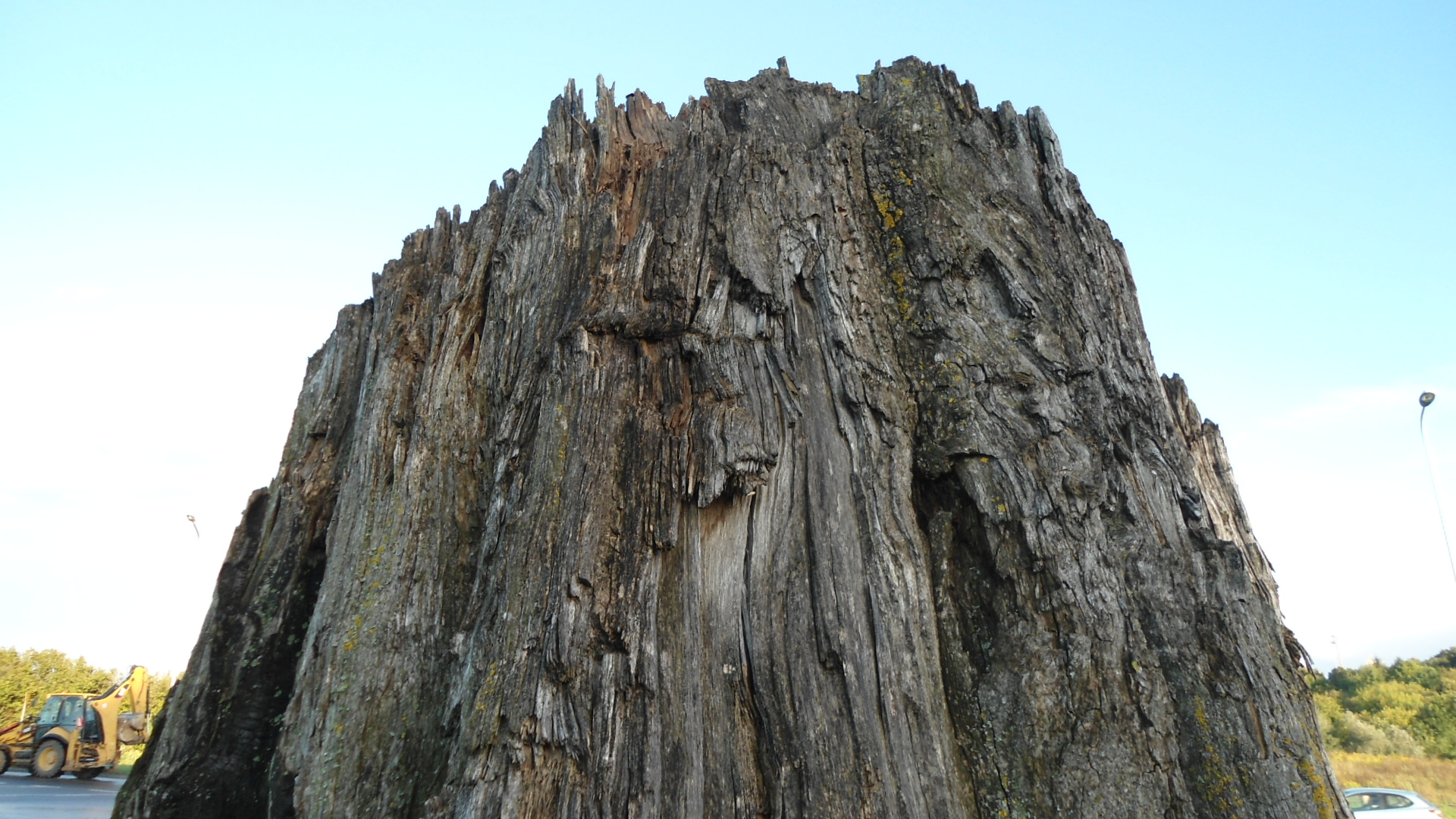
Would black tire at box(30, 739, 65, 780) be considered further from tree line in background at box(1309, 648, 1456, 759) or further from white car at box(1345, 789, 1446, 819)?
tree line in background at box(1309, 648, 1456, 759)

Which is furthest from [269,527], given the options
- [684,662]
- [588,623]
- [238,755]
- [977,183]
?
[977,183]

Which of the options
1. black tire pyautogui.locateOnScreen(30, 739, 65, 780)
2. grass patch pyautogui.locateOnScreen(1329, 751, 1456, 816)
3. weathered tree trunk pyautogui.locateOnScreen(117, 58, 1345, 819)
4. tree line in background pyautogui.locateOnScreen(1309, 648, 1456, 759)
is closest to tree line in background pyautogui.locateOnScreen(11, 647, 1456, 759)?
tree line in background pyautogui.locateOnScreen(1309, 648, 1456, 759)

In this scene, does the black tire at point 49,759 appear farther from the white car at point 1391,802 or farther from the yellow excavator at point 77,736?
the white car at point 1391,802

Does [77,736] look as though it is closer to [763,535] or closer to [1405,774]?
[763,535]

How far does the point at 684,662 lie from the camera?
6188mm

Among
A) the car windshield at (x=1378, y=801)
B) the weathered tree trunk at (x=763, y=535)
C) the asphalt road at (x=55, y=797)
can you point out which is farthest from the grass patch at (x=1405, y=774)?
the asphalt road at (x=55, y=797)

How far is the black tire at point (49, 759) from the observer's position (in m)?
25.2

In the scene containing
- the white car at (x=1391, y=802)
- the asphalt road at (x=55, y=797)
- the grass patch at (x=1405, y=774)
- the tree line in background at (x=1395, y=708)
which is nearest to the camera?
the white car at (x=1391, y=802)

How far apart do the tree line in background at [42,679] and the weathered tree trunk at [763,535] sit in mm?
50684

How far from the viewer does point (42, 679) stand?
5312 cm

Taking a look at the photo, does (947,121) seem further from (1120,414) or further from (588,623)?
(588,623)

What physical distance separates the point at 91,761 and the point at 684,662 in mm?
29437

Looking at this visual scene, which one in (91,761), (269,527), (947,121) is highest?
(947,121)

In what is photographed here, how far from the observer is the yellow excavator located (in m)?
25.3
